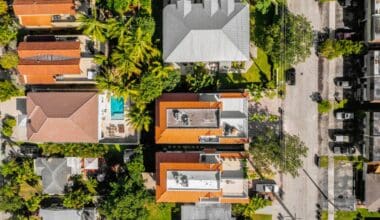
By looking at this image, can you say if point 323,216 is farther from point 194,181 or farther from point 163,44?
point 163,44

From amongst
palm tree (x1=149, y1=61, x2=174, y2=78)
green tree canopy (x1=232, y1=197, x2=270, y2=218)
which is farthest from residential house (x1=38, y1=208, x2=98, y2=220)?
palm tree (x1=149, y1=61, x2=174, y2=78)

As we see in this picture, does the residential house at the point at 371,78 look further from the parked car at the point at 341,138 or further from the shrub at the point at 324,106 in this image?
the parked car at the point at 341,138

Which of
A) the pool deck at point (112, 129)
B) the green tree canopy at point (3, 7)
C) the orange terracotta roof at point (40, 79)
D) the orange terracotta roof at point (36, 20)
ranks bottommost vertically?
the pool deck at point (112, 129)

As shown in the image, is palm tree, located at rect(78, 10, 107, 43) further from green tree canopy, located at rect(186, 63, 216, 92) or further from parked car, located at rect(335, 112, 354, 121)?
parked car, located at rect(335, 112, 354, 121)

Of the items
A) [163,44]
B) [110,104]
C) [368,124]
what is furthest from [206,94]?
[368,124]

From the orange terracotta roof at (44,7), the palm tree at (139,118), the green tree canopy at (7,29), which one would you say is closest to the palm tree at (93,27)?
the orange terracotta roof at (44,7)

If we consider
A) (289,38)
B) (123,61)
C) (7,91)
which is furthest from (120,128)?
(289,38)

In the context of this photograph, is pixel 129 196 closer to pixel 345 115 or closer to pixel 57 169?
pixel 57 169
